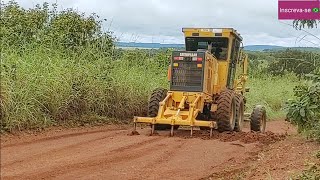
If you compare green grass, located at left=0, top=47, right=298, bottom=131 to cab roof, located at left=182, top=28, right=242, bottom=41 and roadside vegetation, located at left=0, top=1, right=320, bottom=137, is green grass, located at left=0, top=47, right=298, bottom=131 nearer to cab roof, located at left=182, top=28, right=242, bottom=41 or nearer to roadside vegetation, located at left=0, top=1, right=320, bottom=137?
roadside vegetation, located at left=0, top=1, right=320, bottom=137

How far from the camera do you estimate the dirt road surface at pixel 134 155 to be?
22.3ft

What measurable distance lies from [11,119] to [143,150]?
2.45m

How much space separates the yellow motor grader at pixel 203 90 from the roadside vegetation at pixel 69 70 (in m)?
1.08

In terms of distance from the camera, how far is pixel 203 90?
37.3ft

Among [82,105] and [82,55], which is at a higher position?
[82,55]

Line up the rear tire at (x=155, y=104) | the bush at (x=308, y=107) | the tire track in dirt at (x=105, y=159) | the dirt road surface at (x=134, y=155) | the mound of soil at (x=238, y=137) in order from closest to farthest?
the tire track in dirt at (x=105, y=159) < the dirt road surface at (x=134, y=155) < the bush at (x=308, y=107) < the mound of soil at (x=238, y=137) < the rear tire at (x=155, y=104)

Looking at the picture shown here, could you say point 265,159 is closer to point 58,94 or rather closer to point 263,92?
point 58,94

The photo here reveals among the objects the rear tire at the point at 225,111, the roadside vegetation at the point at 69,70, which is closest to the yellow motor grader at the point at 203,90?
the rear tire at the point at 225,111

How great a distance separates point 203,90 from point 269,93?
1192cm

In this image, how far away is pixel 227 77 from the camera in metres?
12.6

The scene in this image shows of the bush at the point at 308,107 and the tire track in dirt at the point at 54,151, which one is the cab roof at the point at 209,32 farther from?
the tire track in dirt at the point at 54,151

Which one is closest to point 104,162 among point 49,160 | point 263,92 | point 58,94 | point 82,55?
point 49,160

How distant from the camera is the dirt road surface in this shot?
6792 mm

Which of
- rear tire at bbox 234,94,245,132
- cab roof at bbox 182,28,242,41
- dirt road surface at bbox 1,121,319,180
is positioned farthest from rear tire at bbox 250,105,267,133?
cab roof at bbox 182,28,242,41
